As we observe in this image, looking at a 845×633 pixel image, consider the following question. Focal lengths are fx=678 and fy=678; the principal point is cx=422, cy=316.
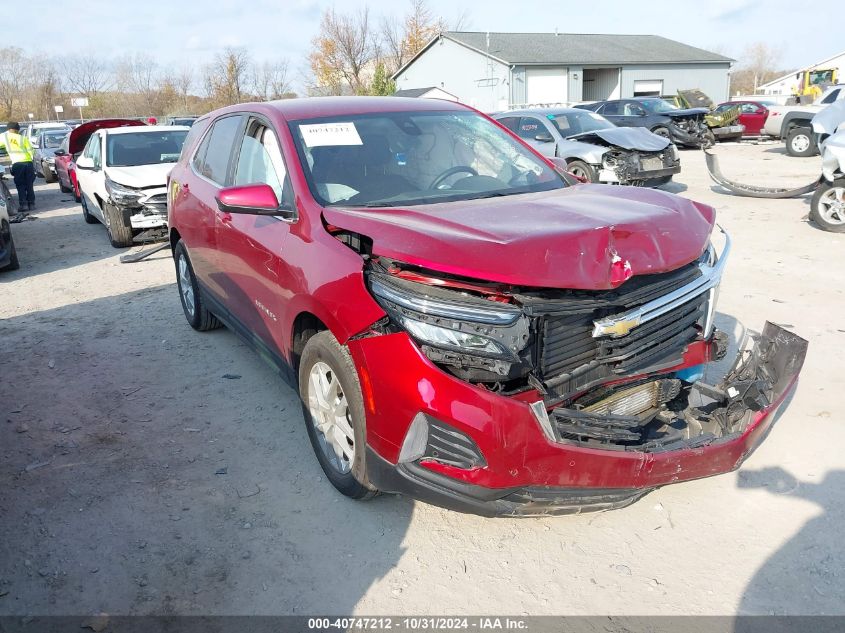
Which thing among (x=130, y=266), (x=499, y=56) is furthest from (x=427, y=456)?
(x=499, y=56)

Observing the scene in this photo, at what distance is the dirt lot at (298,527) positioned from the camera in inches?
108

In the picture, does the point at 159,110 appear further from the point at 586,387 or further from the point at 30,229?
the point at 586,387

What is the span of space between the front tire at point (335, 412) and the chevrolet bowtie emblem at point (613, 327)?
40.4 inches

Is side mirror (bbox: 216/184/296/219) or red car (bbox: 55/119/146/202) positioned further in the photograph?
red car (bbox: 55/119/146/202)

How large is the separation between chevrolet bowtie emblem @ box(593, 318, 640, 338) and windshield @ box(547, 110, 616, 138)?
435 inches

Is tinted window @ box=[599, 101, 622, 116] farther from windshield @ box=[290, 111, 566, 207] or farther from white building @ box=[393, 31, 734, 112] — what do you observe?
windshield @ box=[290, 111, 566, 207]

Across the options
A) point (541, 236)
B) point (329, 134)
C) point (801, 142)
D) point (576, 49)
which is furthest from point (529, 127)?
point (576, 49)

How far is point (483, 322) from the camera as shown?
259 centimetres

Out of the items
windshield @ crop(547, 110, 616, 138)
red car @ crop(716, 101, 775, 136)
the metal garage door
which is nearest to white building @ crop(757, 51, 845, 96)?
the metal garage door

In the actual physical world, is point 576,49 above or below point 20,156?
above

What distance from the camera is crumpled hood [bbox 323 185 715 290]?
2.61 m

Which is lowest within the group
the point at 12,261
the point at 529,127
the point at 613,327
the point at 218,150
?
the point at 12,261

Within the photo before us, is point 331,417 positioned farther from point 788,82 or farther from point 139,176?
point 788,82

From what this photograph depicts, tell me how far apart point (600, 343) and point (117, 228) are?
9146 mm
